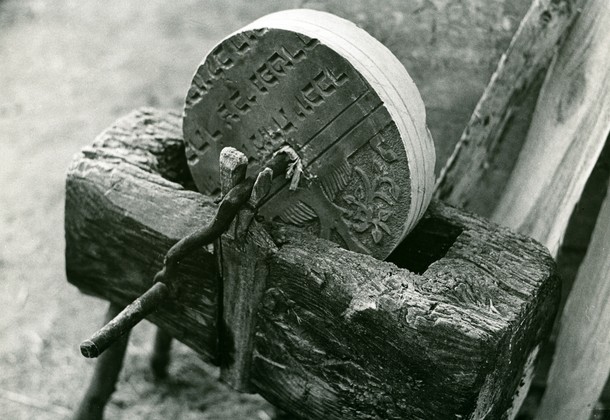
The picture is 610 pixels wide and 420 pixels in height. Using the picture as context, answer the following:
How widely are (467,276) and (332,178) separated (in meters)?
0.40

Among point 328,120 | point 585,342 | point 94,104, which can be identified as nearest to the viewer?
point 328,120

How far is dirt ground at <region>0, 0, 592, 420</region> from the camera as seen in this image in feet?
7.97

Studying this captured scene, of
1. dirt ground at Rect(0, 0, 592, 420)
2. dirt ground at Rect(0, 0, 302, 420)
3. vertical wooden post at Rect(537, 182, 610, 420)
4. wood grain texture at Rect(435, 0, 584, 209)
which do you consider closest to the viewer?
vertical wooden post at Rect(537, 182, 610, 420)

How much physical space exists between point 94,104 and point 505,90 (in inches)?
98.6

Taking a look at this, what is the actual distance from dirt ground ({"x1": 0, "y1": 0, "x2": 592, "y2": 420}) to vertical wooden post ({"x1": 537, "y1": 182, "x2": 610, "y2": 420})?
0.62m

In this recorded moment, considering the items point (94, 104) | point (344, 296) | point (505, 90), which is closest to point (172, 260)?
point (344, 296)

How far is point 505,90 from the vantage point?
2.17m

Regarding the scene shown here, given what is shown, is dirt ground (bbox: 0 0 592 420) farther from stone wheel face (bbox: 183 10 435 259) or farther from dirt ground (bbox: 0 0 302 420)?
stone wheel face (bbox: 183 10 435 259)

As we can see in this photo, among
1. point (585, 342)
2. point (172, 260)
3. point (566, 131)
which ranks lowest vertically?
point (172, 260)

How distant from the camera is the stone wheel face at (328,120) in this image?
171 cm

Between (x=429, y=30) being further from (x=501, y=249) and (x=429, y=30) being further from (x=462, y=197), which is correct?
(x=501, y=249)

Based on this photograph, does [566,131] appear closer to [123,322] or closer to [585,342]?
[585,342]

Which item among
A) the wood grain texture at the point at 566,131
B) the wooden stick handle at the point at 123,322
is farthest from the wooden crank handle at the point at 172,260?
the wood grain texture at the point at 566,131

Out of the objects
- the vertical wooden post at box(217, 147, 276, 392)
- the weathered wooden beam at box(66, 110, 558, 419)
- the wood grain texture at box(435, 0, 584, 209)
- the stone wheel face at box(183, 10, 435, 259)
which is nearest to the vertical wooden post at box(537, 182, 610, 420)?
the weathered wooden beam at box(66, 110, 558, 419)
